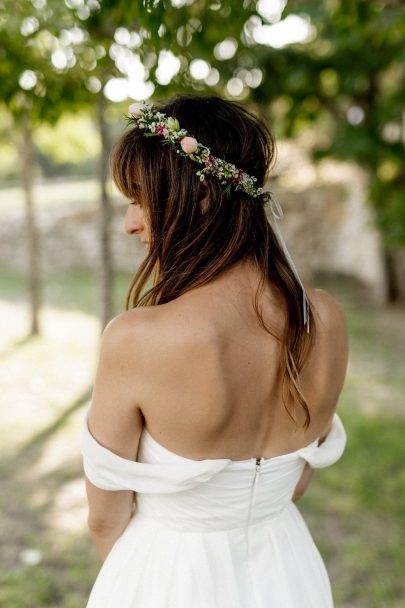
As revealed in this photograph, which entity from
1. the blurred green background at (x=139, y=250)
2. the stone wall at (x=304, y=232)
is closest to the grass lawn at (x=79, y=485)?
the blurred green background at (x=139, y=250)

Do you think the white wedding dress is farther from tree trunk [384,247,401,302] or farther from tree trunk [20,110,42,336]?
tree trunk [384,247,401,302]

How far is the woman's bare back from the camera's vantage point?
131 cm

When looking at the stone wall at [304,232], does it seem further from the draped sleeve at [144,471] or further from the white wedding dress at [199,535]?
the draped sleeve at [144,471]

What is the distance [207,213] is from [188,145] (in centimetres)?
16

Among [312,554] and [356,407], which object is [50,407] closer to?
[356,407]

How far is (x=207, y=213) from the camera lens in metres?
1.40

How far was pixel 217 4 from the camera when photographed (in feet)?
8.11

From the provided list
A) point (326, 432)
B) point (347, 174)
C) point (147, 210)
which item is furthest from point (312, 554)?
point (347, 174)

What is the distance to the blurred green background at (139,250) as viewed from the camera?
3064 mm

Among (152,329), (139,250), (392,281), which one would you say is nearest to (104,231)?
(139,250)

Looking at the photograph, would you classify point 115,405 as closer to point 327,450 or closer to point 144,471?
point 144,471

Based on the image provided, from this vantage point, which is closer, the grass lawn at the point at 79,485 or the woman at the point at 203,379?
the woman at the point at 203,379

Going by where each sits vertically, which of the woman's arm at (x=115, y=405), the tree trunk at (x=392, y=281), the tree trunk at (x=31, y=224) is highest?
the woman's arm at (x=115, y=405)

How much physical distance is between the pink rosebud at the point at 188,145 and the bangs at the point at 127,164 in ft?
0.42
